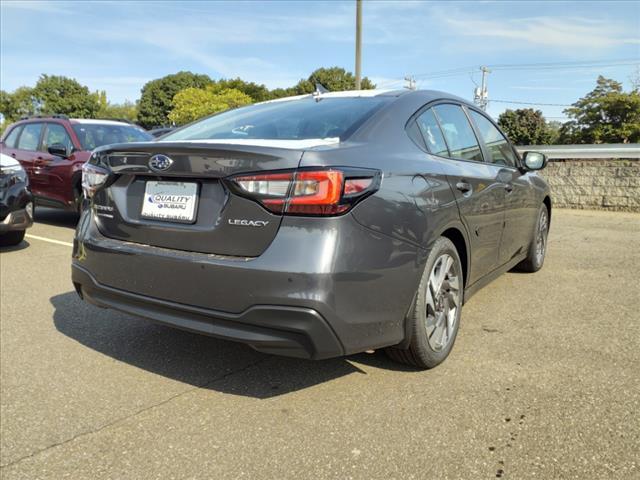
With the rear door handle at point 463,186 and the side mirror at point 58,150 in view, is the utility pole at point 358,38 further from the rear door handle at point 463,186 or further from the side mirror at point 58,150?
the rear door handle at point 463,186

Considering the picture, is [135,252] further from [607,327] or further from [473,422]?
[607,327]

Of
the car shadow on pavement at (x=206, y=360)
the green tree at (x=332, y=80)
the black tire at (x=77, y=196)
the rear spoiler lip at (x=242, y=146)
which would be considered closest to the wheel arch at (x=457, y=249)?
the car shadow on pavement at (x=206, y=360)

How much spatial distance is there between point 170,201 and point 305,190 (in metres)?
0.71

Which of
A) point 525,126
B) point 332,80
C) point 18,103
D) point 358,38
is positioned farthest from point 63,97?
point 358,38

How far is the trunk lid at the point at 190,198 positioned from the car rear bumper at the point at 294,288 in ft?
0.21

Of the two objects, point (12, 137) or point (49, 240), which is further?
point (12, 137)

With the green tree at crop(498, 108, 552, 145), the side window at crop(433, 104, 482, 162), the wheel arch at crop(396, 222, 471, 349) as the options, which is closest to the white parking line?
the side window at crop(433, 104, 482, 162)

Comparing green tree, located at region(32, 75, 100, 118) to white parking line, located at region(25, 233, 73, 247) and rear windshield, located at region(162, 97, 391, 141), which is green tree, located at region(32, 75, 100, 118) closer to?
white parking line, located at region(25, 233, 73, 247)

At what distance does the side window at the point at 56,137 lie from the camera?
8008mm

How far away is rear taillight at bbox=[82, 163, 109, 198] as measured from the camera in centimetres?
282

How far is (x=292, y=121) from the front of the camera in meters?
2.98

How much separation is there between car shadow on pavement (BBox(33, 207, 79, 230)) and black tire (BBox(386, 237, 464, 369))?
6892mm

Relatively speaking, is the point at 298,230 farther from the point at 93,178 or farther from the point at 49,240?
the point at 49,240

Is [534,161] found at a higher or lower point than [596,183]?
higher
